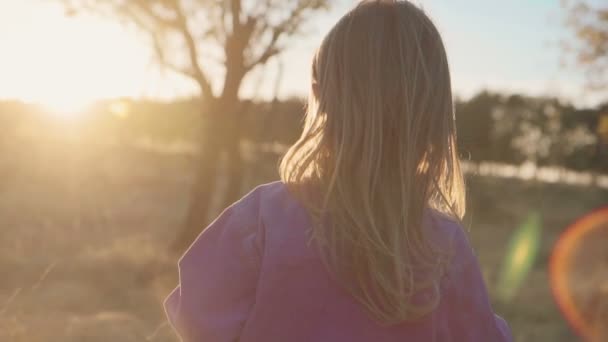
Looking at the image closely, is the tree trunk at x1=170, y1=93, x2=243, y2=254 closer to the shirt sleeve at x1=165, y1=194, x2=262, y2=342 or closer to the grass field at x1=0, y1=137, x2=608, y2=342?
the grass field at x1=0, y1=137, x2=608, y2=342

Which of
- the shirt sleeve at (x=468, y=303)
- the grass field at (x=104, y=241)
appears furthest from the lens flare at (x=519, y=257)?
the shirt sleeve at (x=468, y=303)

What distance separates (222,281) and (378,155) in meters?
0.54

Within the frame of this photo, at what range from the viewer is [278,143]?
36125mm

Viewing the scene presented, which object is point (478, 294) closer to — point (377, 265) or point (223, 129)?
point (377, 265)

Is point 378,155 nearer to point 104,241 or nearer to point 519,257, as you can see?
point 104,241

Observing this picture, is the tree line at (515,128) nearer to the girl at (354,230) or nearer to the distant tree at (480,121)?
the distant tree at (480,121)

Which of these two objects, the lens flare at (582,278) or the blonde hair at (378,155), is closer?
the blonde hair at (378,155)

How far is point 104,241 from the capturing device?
11.4 meters

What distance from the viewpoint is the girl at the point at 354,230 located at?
1961mm

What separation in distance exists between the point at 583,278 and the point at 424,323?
14108 mm

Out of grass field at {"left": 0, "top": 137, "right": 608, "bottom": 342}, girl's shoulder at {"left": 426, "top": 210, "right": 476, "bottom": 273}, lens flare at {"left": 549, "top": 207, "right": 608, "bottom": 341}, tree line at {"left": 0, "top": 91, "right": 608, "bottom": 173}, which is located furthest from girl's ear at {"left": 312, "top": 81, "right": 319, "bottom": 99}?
tree line at {"left": 0, "top": 91, "right": 608, "bottom": 173}

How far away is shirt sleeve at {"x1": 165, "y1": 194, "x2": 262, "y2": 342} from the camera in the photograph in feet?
6.46

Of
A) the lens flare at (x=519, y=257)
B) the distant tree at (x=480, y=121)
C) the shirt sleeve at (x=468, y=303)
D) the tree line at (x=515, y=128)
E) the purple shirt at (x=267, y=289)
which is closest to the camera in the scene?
the purple shirt at (x=267, y=289)

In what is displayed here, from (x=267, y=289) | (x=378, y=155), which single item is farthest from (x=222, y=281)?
(x=378, y=155)
